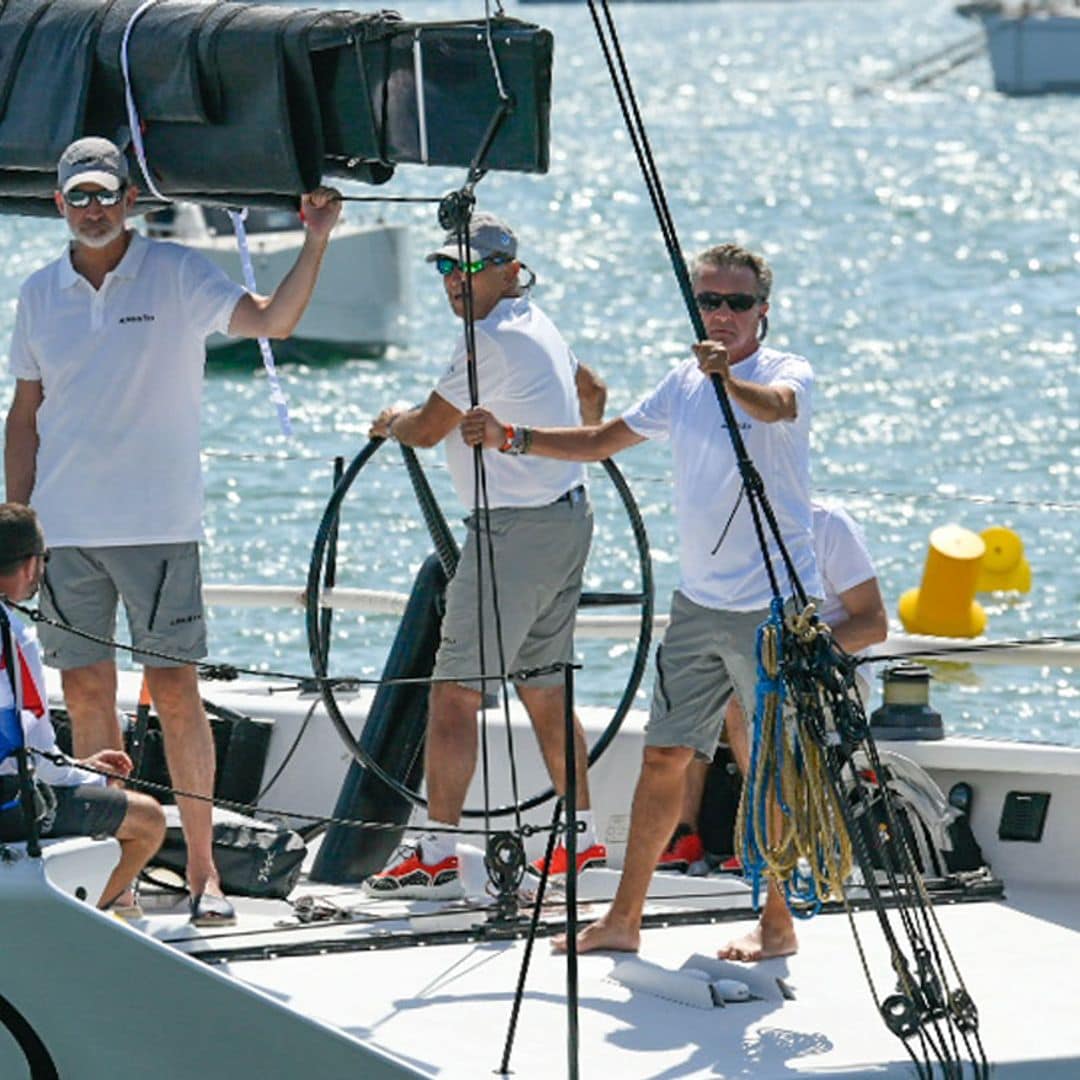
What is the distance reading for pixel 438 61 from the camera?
19.2ft

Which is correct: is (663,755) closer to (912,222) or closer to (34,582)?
(34,582)

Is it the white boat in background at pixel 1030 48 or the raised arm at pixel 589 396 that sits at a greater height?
the raised arm at pixel 589 396

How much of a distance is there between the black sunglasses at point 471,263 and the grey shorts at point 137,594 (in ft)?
2.69

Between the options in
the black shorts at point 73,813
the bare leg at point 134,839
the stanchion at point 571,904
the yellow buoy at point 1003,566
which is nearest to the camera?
the stanchion at point 571,904

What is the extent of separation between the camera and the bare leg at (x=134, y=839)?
576 cm

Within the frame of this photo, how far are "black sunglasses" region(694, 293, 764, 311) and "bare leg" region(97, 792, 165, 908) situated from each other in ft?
4.95

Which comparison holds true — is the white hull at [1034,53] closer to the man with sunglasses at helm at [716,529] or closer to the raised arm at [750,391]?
the man with sunglasses at helm at [716,529]

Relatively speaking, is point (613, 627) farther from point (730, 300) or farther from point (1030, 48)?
point (1030, 48)

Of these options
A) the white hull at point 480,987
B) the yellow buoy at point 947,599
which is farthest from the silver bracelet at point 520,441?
the yellow buoy at point 947,599

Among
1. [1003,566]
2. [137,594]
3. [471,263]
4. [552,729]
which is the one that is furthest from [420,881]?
[1003,566]

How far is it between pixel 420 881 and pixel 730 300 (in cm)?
158

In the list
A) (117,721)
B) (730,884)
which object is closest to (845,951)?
(730,884)

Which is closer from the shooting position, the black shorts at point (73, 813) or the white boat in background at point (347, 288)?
the black shorts at point (73, 813)

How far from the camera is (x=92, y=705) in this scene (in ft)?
20.8
